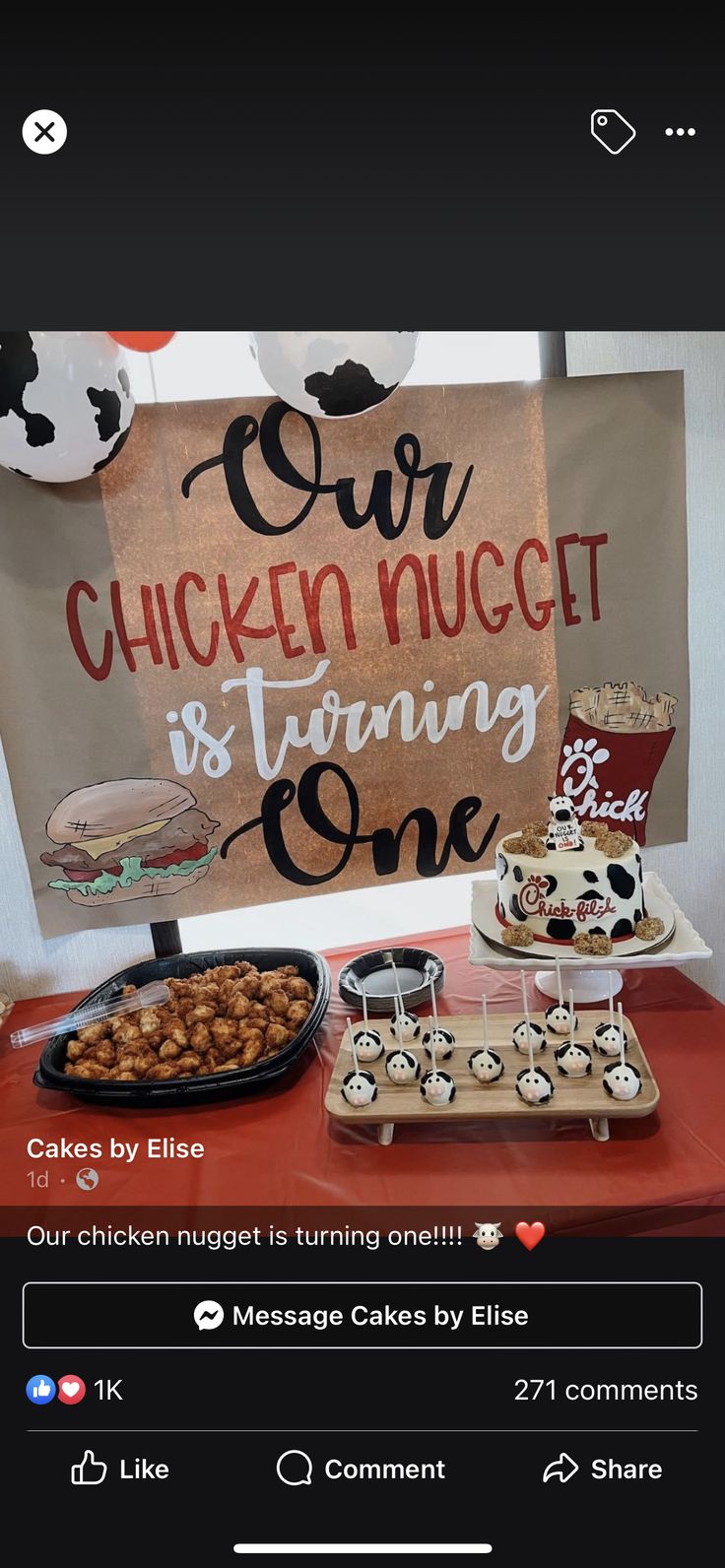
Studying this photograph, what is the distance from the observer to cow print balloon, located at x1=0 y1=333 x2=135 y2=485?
898mm

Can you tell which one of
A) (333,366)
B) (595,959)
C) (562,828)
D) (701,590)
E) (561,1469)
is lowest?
(561,1469)

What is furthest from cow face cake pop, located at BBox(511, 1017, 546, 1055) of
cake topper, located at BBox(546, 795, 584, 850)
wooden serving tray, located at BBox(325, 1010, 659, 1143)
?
cake topper, located at BBox(546, 795, 584, 850)

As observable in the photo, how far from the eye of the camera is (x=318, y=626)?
1144 millimetres

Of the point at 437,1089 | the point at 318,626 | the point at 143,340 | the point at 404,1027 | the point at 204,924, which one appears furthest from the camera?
the point at 204,924

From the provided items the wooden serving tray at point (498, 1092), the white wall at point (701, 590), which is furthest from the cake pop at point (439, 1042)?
the white wall at point (701, 590)

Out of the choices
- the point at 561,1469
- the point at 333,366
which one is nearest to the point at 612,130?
the point at 333,366

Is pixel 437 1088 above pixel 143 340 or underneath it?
underneath

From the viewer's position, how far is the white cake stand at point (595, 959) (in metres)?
1.03

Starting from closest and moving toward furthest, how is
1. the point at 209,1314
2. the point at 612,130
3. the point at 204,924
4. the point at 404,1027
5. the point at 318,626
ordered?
the point at 612,130 < the point at 209,1314 < the point at 404,1027 < the point at 318,626 < the point at 204,924

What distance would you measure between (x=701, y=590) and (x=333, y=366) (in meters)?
0.56

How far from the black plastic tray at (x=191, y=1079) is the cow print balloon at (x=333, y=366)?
668 mm

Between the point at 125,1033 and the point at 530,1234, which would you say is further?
the point at 125,1033

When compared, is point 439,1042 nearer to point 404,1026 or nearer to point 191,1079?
point 404,1026
